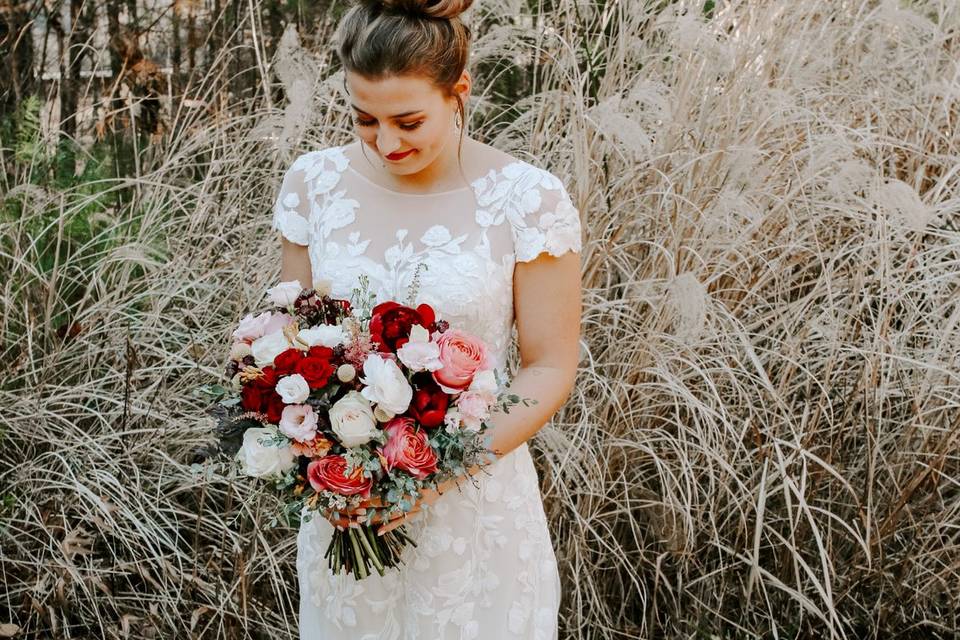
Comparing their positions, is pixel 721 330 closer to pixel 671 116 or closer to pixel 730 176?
pixel 730 176

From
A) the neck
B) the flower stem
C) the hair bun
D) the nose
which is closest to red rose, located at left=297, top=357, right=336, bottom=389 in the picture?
the flower stem

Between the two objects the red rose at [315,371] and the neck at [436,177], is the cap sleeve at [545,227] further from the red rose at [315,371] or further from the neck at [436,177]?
the red rose at [315,371]

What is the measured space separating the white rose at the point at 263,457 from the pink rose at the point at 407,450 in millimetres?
160

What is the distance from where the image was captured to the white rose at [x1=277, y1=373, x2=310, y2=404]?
5.30 ft

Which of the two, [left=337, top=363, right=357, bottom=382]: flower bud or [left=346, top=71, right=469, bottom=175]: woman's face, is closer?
[left=337, top=363, right=357, bottom=382]: flower bud

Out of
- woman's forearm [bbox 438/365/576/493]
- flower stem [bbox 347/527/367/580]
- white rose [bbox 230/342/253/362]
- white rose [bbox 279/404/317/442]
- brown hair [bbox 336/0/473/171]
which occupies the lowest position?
flower stem [bbox 347/527/367/580]

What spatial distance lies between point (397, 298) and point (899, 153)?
270cm

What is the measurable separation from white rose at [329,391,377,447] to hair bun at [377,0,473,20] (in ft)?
2.56

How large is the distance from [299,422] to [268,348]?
14 centimetres

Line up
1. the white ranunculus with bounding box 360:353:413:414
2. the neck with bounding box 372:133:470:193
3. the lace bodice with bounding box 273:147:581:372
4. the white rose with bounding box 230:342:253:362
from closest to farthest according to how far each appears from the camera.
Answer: the white ranunculus with bounding box 360:353:413:414, the white rose with bounding box 230:342:253:362, the lace bodice with bounding box 273:147:581:372, the neck with bounding box 372:133:470:193

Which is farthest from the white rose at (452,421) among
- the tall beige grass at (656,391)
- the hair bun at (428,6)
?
the tall beige grass at (656,391)

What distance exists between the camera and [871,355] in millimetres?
3127

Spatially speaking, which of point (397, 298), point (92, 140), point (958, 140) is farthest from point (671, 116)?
point (92, 140)

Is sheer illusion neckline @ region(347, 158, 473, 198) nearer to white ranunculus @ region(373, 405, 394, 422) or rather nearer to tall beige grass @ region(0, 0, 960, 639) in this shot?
white ranunculus @ region(373, 405, 394, 422)
